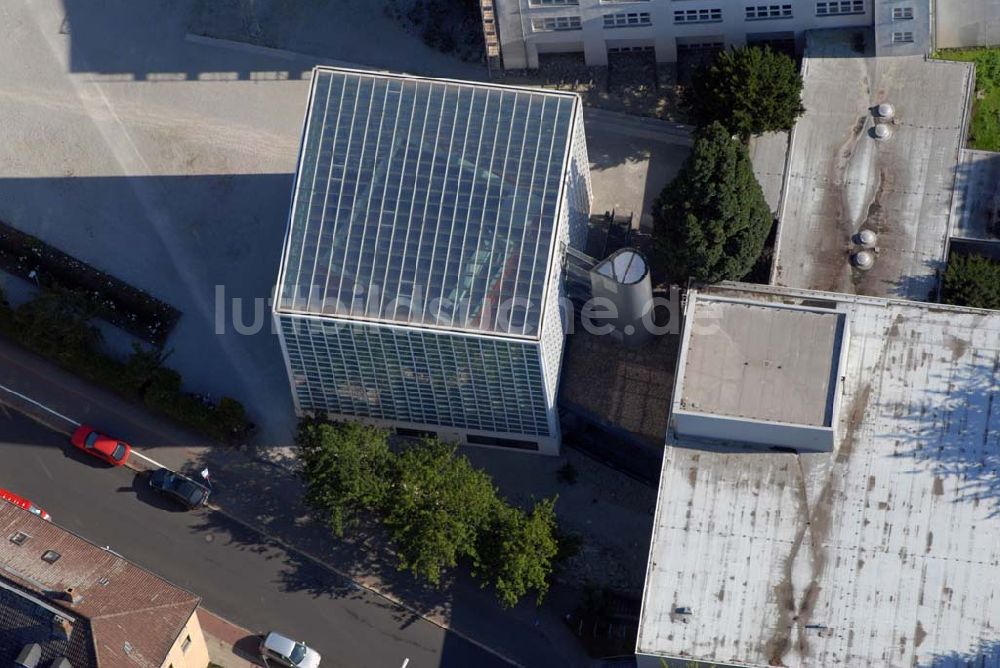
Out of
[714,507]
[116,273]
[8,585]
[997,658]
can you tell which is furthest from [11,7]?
[997,658]

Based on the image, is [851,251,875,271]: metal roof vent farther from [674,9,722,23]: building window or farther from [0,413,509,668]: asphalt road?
[0,413,509,668]: asphalt road

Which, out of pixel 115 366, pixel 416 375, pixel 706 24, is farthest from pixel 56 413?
pixel 706 24

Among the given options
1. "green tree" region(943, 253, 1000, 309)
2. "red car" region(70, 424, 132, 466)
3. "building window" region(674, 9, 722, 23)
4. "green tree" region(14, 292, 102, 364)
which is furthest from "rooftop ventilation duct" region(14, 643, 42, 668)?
"green tree" region(943, 253, 1000, 309)

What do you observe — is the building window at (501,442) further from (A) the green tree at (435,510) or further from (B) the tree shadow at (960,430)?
(B) the tree shadow at (960,430)

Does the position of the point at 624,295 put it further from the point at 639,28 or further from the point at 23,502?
the point at 23,502

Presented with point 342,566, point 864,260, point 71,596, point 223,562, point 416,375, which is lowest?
point 71,596
